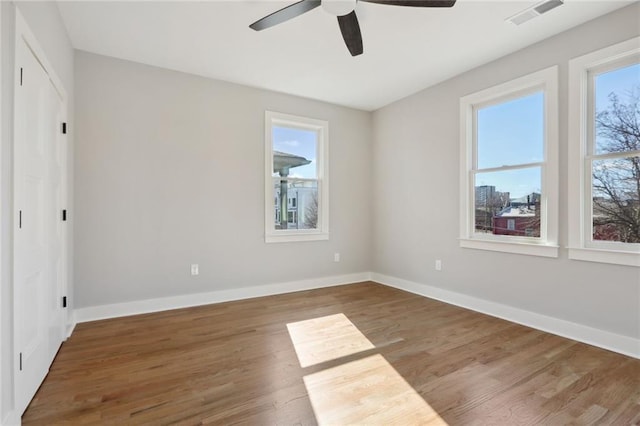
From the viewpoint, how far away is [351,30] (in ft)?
Result: 7.68

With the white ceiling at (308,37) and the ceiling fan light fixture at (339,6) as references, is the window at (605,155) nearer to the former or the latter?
the white ceiling at (308,37)

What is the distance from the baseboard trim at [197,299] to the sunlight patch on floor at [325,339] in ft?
3.71

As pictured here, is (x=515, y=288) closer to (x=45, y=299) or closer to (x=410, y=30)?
(x=410, y=30)

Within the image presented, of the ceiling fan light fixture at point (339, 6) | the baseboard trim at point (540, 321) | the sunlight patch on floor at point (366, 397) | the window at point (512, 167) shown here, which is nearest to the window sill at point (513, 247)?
the window at point (512, 167)

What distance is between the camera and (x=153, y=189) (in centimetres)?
350

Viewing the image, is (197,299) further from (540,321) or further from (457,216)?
(540,321)

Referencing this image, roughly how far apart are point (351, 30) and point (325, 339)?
2.53m

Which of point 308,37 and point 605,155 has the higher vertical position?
point 308,37

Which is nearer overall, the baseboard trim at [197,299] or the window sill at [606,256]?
the window sill at [606,256]

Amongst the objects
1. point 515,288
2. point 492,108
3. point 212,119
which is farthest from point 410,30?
point 515,288

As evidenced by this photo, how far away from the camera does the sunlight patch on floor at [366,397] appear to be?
1686mm

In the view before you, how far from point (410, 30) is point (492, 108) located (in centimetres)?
142

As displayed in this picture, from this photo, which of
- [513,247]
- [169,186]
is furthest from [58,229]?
[513,247]

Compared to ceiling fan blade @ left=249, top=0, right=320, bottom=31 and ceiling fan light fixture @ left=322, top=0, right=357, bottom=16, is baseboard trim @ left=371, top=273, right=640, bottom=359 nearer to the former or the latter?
ceiling fan light fixture @ left=322, top=0, right=357, bottom=16
